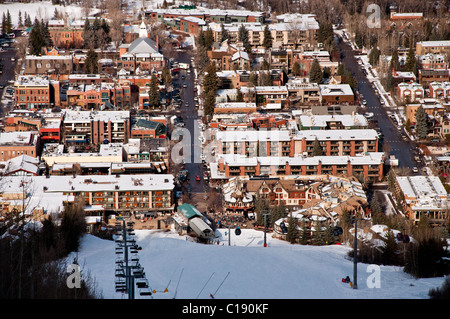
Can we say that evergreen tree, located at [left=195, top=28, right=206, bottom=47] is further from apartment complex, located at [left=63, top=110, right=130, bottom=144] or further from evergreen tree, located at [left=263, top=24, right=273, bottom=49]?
apartment complex, located at [left=63, top=110, right=130, bottom=144]

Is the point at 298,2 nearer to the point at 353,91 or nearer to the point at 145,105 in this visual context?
the point at 353,91

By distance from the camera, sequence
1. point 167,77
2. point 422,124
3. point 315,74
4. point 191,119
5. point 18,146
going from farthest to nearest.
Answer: point 167,77 → point 315,74 → point 191,119 → point 422,124 → point 18,146

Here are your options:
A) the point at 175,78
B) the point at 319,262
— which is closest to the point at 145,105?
the point at 175,78

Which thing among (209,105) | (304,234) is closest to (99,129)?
(209,105)

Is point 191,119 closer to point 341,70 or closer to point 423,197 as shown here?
point 341,70

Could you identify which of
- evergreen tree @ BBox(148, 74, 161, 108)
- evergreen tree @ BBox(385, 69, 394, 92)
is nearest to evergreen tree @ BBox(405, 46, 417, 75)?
evergreen tree @ BBox(385, 69, 394, 92)

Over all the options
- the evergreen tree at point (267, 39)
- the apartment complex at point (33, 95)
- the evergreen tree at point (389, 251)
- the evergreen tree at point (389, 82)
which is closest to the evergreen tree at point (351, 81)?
the evergreen tree at point (389, 82)

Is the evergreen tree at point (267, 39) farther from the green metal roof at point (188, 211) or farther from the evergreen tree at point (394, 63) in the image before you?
the green metal roof at point (188, 211)
